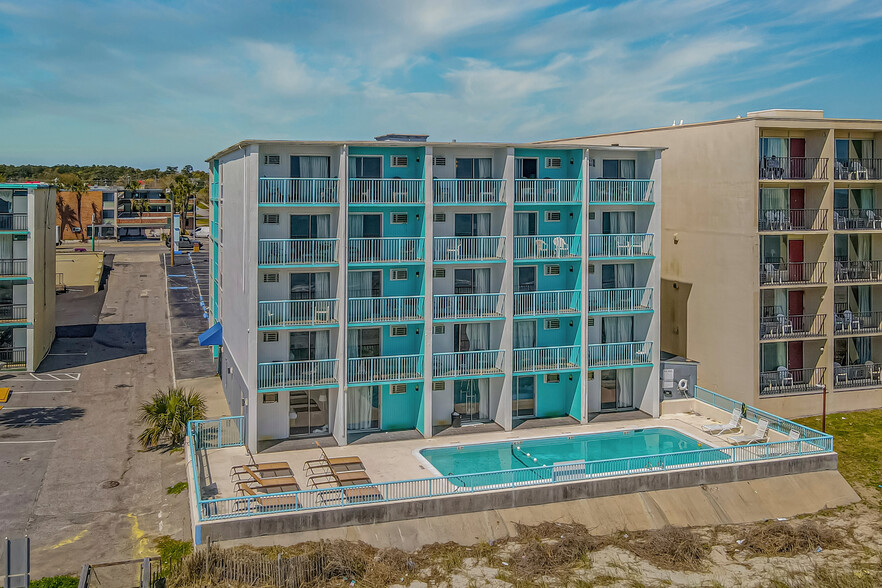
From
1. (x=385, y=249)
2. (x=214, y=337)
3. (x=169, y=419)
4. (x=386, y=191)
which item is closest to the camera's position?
(x=386, y=191)

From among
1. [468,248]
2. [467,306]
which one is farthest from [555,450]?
[468,248]

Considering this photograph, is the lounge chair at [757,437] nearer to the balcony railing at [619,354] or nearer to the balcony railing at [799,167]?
the balcony railing at [619,354]

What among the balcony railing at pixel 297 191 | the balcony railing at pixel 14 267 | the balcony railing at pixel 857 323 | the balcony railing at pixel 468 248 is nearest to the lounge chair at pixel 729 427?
the balcony railing at pixel 857 323

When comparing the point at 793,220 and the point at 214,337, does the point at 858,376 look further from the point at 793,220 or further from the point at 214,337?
the point at 214,337

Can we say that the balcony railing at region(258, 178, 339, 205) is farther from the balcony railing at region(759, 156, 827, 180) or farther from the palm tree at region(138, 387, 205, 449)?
the balcony railing at region(759, 156, 827, 180)

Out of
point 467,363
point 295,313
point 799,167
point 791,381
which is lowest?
point 791,381

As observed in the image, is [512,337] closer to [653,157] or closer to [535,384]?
→ [535,384]

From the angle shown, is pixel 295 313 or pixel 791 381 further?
pixel 791 381

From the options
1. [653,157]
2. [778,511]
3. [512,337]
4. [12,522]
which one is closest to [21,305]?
[12,522]
